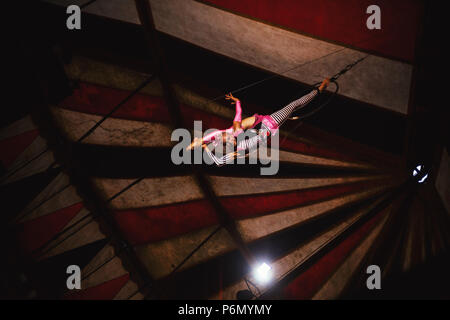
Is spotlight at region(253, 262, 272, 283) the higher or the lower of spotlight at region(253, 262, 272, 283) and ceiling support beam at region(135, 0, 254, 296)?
the lower

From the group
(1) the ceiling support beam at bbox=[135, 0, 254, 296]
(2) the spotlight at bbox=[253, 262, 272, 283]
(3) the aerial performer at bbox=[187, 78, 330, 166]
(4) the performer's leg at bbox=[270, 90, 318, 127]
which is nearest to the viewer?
(3) the aerial performer at bbox=[187, 78, 330, 166]

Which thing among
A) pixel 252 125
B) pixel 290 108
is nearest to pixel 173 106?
pixel 252 125

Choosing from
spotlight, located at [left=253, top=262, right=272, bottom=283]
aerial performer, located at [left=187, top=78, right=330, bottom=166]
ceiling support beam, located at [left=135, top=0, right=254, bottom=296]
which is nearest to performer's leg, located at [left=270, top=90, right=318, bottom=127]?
aerial performer, located at [left=187, top=78, right=330, bottom=166]

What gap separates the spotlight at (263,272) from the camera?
4.06 m

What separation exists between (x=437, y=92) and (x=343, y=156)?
1204mm

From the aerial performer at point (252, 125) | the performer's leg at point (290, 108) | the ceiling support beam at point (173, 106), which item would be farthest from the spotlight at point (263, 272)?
the performer's leg at point (290, 108)

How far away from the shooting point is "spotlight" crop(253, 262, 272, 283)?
13.3ft

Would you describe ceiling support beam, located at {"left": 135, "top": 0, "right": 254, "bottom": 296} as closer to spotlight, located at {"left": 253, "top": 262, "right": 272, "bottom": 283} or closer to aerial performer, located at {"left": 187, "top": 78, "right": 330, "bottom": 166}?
spotlight, located at {"left": 253, "top": 262, "right": 272, "bottom": 283}

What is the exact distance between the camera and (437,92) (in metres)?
2.69

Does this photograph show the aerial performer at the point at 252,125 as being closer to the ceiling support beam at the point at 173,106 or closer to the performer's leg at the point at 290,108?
the performer's leg at the point at 290,108

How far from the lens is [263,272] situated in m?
4.07

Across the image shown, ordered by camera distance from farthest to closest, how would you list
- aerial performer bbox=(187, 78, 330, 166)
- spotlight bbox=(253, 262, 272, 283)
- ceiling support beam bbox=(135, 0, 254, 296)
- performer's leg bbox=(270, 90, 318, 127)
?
spotlight bbox=(253, 262, 272, 283) < ceiling support beam bbox=(135, 0, 254, 296) < performer's leg bbox=(270, 90, 318, 127) < aerial performer bbox=(187, 78, 330, 166)

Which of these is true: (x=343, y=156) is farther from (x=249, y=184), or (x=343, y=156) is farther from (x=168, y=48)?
(x=168, y=48)

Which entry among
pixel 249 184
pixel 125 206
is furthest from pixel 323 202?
pixel 125 206
